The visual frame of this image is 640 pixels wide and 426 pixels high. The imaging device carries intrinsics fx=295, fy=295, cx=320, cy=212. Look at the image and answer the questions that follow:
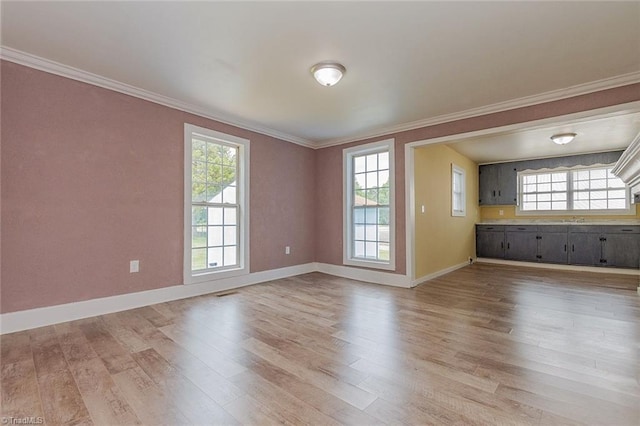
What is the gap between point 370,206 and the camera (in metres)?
5.27

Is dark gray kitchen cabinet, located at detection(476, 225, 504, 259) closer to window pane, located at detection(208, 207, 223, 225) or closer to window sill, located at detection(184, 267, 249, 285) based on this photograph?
window sill, located at detection(184, 267, 249, 285)

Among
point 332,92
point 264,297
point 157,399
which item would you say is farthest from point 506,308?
point 157,399

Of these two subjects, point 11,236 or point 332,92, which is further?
point 332,92

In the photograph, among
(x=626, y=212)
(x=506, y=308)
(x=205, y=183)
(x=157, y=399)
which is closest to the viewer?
(x=157, y=399)

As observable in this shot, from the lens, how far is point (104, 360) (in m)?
2.15

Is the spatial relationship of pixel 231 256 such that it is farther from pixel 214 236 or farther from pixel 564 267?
pixel 564 267

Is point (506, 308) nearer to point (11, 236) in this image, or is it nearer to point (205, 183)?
point (205, 183)

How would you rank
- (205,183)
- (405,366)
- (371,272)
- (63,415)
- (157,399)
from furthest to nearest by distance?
(371,272) → (205,183) → (405,366) → (157,399) → (63,415)

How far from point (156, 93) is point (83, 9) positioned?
4.66 ft

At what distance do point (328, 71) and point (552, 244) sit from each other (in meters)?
6.15

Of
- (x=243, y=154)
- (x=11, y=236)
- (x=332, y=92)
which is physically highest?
(x=332, y=92)

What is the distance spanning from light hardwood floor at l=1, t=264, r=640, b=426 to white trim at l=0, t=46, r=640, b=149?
95.9 inches

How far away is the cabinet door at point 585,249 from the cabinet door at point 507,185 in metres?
1.39

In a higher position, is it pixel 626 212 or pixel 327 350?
pixel 626 212
